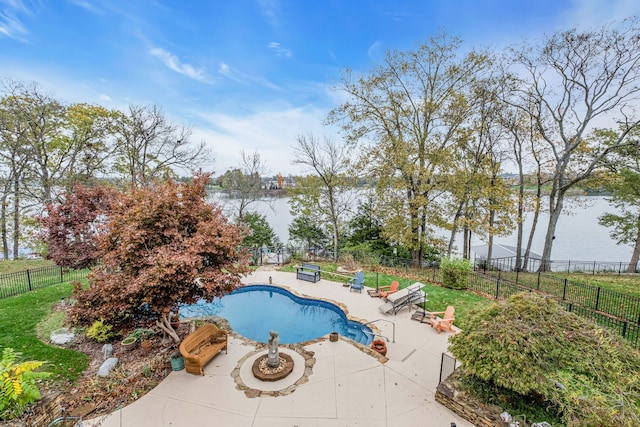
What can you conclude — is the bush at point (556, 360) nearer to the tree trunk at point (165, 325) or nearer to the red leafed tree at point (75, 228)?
the tree trunk at point (165, 325)

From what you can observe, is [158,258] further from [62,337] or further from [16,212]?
[16,212]

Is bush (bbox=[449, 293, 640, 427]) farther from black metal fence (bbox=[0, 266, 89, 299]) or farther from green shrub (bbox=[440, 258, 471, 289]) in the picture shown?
black metal fence (bbox=[0, 266, 89, 299])

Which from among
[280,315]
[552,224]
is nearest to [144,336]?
[280,315]

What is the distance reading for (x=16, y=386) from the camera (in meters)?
3.46

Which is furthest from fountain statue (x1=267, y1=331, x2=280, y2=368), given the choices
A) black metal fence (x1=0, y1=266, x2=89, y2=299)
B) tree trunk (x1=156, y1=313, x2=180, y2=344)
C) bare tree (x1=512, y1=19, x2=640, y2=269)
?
bare tree (x1=512, y1=19, x2=640, y2=269)

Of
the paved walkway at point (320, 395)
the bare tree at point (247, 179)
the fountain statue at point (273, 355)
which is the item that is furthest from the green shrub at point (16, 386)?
the bare tree at point (247, 179)

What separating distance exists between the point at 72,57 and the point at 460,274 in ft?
59.2

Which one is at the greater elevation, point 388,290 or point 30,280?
point 388,290

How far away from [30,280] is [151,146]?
9.37m

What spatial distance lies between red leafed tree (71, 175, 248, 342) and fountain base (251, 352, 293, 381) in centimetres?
185

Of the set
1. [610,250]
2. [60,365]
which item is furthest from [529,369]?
[610,250]

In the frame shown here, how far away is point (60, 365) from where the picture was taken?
6.02 metres

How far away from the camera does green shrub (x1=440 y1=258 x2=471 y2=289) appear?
11352mm

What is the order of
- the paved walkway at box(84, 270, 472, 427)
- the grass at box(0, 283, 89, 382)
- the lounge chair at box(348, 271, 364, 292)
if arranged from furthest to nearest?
the lounge chair at box(348, 271, 364, 292) < the grass at box(0, 283, 89, 382) < the paved walkway at box(84, 270, 472, 427)
